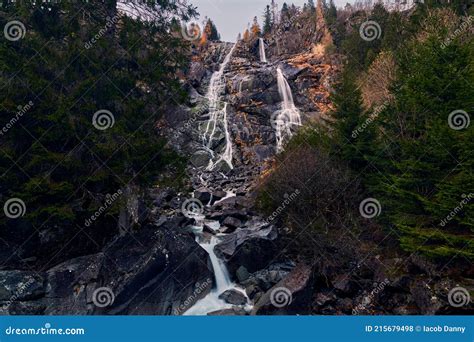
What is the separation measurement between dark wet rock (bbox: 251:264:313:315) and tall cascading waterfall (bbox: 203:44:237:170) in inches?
970

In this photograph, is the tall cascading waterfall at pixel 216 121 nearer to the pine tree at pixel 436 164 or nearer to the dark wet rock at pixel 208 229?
the dark wet rock at pixel 208 229

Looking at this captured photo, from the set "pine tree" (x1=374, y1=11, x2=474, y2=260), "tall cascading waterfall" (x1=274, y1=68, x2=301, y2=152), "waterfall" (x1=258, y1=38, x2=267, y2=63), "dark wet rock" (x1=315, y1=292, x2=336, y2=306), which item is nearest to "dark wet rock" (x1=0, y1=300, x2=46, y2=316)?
"dark wet rock" (x1=315, y1=292, x2=336, y2=306)

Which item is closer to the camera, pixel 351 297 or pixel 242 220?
pixel 351 297

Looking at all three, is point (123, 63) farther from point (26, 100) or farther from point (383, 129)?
point (383, 129)

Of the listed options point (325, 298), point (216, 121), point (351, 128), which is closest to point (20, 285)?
point (325, 298)

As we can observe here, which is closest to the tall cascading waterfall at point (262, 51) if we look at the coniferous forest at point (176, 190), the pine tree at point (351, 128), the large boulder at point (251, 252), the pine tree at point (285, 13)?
the pine tree at point (285, 13)

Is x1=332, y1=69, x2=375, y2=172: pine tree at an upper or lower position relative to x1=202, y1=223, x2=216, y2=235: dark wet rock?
upper

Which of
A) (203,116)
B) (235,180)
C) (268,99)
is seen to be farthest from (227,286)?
(268,99)

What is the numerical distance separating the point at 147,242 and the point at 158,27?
34.9 feet

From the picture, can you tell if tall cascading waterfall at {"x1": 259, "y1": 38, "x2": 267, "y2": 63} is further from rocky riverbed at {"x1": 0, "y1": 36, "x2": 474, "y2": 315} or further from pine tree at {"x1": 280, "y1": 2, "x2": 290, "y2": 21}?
rocky riverbed at {"x1": 0, "y1": 36, "x2": 474, "y2": 315}

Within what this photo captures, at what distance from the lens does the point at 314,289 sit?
49.9 feet

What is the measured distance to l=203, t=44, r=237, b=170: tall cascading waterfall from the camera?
3962 centimetres

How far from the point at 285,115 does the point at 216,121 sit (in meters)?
9.39

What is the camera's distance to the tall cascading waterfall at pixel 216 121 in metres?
39.6
